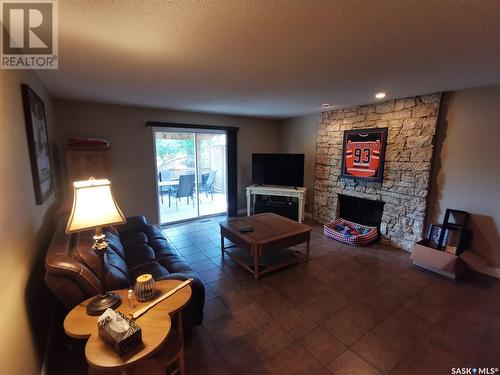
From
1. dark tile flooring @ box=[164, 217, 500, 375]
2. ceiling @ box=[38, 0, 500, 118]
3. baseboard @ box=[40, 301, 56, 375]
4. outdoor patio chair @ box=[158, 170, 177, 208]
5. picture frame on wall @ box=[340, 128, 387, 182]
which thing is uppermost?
ceiling @ box=[38, 0, 500, 118]

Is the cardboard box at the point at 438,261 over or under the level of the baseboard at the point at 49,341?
over

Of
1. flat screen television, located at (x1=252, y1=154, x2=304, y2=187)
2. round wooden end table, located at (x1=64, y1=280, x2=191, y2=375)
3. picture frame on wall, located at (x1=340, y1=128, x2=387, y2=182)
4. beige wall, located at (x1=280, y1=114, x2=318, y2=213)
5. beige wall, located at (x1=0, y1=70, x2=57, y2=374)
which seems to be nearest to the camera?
round wooden end table, located at (x1=64, y1=280, x2=191, y2=375)

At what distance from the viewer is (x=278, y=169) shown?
505 centimetres

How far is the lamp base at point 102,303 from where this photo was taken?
133 cm

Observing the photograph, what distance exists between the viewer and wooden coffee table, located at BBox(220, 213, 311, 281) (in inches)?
110

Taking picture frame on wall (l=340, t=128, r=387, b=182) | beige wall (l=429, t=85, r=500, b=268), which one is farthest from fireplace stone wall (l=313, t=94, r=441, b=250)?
beige wall (l=429, t=85, r=500, b=268)

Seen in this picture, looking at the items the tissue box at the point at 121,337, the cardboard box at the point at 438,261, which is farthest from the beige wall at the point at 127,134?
the cardboard box at the point at 438,261

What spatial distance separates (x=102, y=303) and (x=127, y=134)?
3.37 meters

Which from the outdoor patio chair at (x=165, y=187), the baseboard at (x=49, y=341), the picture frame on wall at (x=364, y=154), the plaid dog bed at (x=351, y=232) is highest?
the picture frame on wall at (x=364, y=154)

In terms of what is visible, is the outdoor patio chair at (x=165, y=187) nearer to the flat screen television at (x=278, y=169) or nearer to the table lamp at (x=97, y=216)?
the flat screen television at (x=278, y=169)

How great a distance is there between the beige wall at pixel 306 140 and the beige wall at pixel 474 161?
89.4 inches

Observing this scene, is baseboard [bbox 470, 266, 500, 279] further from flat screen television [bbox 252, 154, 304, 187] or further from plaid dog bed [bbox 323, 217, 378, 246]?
flat screen television [bbox 252, 154, 304, 187]

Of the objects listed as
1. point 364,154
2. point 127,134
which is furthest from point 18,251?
point 364,154

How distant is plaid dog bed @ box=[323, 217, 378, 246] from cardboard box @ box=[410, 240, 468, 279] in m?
0.77
